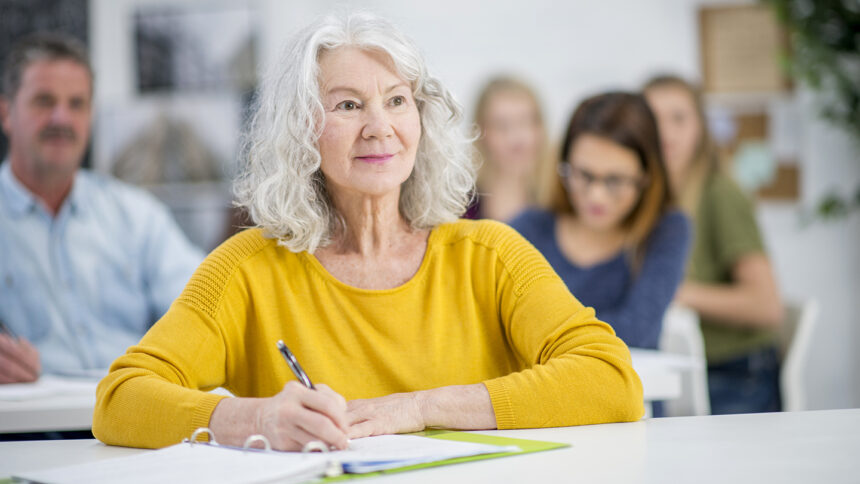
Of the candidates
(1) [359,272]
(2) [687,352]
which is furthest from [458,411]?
(2) [687,352]

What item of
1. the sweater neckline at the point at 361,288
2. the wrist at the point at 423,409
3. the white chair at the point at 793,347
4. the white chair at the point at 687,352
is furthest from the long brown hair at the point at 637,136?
the wrist at the point at 423,409

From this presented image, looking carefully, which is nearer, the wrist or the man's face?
the wrist

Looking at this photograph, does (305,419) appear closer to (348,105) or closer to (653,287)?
(348,105)

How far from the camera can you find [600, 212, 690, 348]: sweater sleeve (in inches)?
96.7

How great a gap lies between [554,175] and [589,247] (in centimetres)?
27

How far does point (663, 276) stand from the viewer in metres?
2.54

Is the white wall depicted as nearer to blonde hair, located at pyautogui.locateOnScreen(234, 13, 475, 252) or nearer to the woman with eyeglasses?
the woman with eyeglasses

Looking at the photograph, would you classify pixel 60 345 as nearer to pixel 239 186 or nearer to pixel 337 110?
pixel 239 186

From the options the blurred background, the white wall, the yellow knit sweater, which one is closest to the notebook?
the yellow knit sweater

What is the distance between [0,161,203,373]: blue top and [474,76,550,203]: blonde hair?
1.91 metres

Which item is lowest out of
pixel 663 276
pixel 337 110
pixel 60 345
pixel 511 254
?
pixel 60 345

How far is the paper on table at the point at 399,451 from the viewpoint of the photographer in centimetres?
98

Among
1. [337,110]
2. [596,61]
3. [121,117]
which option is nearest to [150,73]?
[121,117]

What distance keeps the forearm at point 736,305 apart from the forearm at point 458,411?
7.59 feet
